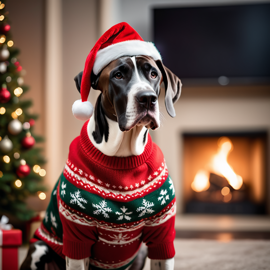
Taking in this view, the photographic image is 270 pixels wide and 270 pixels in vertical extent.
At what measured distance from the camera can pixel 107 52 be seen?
1.03 m

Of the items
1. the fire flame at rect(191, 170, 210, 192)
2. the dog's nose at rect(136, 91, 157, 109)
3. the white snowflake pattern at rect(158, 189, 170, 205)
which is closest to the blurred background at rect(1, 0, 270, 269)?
the fire flame at rect(191, 170, 210, 192)

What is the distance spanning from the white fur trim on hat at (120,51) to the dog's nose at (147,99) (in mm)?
182

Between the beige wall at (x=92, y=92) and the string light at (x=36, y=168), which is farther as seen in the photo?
the beige wall at (x=92, y=92)

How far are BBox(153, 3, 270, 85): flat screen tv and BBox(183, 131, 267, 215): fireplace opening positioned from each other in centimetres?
62

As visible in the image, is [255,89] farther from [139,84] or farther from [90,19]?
[139,84]

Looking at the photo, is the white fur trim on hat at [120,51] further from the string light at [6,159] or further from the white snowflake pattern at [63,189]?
the string light at [6,159]

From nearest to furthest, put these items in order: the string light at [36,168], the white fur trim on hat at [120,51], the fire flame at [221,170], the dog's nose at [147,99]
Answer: the dog's nose at [147,99]
the white fur trim on hat at [120,51]
the string light at [36,168]
the fire flame at [221,170]

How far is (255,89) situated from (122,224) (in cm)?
246

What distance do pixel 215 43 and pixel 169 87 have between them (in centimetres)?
207

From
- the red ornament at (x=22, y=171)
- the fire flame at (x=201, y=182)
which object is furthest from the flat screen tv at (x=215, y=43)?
the red ornament at (x=22, y=171)

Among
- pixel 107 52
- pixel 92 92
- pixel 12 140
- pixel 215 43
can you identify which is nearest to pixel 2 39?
pixel 12 140

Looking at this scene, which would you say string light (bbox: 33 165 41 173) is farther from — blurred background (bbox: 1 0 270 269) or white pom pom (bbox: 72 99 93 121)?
white pom pom (bbox: 72 99 93 121)

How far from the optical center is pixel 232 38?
9.61ft

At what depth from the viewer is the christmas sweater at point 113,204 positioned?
957 millimetres
